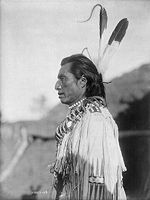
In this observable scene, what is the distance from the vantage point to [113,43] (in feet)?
6.23

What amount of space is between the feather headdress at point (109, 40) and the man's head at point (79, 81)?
0.08m

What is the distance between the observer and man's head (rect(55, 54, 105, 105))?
1722 millimetres

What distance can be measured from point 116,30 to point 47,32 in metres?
0.30

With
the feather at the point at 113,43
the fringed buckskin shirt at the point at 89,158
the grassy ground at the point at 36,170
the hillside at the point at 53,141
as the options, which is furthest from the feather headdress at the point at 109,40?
the grassy ground at the point at 36,170

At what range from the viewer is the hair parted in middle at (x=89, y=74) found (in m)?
1.72

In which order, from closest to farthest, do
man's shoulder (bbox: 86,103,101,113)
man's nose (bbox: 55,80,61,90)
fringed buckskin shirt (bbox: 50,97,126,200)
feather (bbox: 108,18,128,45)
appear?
fringed buckskin shirt (bbox: 50,97,126,200) < man's shoulder (bbox: 86,103,101,113) < man's nose (bbox: 55,80,61,90) < feather (bbox: 108,18,128,45)

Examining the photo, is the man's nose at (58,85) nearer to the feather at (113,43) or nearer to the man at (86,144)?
the man at (86,144)

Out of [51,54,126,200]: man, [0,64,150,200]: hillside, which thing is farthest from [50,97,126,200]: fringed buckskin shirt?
[0,64,150,200]: hillside

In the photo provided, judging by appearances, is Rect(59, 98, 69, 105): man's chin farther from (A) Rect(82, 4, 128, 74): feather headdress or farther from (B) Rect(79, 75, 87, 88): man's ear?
(A) Rect(82, 4, 128, 74): feather headdress

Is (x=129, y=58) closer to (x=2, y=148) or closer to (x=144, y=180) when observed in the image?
(x=144, y=180)

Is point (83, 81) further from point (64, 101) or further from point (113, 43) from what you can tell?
point (113, 43)

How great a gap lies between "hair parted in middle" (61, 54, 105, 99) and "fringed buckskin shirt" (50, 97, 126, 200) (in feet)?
0.21

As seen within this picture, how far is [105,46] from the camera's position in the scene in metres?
1.88

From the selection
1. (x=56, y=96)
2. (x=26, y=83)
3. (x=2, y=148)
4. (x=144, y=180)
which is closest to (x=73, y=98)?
(x=56, y=96)
